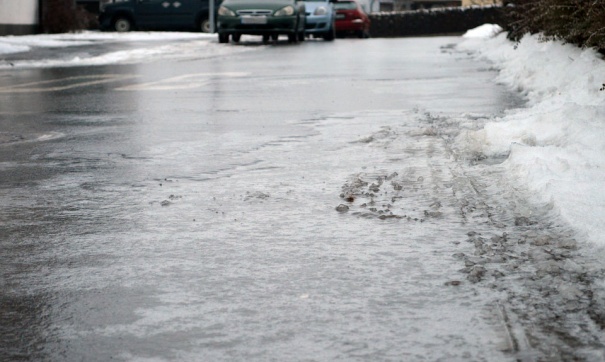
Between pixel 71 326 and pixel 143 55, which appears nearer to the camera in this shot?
pixel 71 326

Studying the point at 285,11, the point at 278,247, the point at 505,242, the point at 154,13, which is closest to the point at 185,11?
the point at 154,13

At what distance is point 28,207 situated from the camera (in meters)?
5.84

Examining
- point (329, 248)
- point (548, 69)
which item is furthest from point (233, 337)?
point (548, 69)

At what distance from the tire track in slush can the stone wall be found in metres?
48.6

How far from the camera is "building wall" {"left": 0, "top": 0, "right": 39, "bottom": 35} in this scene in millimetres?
31844

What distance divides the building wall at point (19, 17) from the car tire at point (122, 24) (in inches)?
194

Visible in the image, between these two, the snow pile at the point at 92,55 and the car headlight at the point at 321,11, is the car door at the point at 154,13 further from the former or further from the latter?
the snow pile at the point at 92,55

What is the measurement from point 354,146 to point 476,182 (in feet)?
6.07

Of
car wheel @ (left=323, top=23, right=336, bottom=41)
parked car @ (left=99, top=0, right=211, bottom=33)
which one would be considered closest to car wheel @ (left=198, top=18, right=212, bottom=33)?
parked car @ (left=99, top=0, right=211, bottom=33)

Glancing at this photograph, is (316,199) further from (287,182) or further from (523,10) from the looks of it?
(523,10)

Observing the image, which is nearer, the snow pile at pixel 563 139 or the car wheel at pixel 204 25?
the snow pile at pixel 563 139

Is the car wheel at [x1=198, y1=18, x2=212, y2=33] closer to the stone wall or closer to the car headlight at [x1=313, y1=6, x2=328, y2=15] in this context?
the car headlight at [x1=313, y1=6, x2=328, y2=15]

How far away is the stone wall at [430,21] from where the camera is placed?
182 feet

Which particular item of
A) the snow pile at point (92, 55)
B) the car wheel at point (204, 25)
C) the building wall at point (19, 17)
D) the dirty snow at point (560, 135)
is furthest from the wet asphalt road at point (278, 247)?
the car wheel at point (204, 25)
